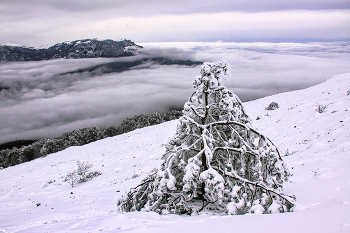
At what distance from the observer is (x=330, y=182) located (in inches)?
233

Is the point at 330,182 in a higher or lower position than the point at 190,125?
lower

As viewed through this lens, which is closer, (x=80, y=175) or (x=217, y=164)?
(x=217, y=164)

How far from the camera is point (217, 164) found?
20.4ft

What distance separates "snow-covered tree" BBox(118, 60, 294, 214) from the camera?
5.09m

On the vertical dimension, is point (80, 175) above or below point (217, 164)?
below

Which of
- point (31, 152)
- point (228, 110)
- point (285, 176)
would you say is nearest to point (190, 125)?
point (228, 110)

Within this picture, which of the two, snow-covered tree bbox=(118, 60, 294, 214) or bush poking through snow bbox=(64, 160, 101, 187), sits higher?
snow-covered tree bbox=(118, 60, 294, 214)

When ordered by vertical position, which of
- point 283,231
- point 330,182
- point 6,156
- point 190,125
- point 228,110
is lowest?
point 6,156

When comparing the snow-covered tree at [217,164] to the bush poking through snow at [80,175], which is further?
the bush poking through snow at [80,175]

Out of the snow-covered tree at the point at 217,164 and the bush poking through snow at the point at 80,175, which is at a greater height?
the snow-covered tree at the point at 217,164

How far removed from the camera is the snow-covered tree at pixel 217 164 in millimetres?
5094

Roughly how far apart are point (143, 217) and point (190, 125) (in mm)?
2893

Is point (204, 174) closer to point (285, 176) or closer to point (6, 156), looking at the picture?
point (285, 176)

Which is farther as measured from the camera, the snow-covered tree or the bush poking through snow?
the bush poking through snow
